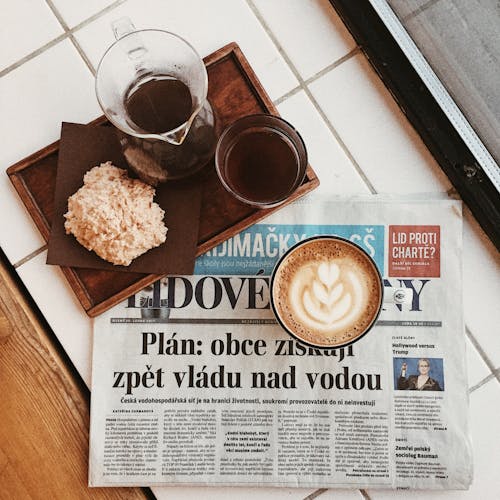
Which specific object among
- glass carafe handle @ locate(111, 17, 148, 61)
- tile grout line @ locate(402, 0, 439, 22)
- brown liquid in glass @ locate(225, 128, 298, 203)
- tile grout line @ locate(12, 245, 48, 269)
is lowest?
tile grout line @ locate(12, 245, 48, 269)

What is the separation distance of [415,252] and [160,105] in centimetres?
34

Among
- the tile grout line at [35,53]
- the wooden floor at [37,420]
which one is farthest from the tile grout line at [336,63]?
the wooden floor at [37,420]

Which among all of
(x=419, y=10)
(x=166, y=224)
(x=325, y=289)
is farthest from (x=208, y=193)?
(x=419, y=10)

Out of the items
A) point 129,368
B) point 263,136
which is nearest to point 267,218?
point 263,136

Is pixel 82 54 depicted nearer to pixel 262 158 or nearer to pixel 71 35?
pixel 71 35

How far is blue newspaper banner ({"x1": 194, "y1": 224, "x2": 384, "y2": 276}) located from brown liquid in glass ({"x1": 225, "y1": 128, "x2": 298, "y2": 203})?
2.3 inches

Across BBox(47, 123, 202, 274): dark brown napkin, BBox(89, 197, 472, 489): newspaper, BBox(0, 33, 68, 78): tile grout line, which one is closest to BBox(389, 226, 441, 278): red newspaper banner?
BBox(89, 197, 472, 489): newspaper

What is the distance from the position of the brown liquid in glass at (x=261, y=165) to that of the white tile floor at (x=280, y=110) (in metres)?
0.05

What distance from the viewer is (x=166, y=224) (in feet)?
2.39

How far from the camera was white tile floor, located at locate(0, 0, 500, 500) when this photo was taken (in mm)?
751

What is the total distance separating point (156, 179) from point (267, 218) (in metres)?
0.14

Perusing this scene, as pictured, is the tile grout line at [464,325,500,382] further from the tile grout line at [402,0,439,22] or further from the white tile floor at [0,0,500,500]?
the tile grout line at [402,0,439,22]

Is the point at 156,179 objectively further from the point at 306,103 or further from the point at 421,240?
the point at 421,240

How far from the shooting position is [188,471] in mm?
743
